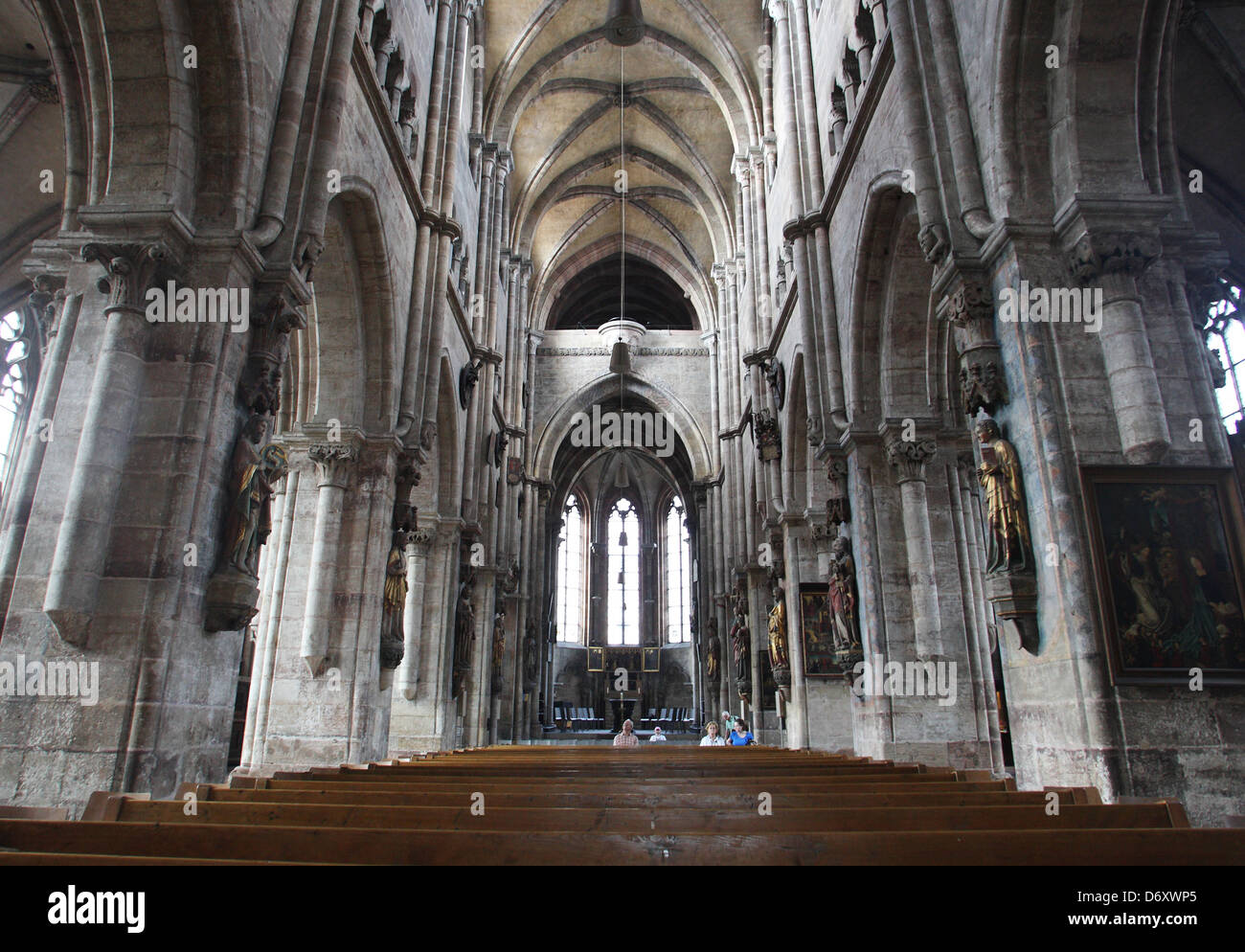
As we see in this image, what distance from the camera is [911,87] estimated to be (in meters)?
8.38

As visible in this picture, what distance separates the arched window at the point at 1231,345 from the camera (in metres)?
14.5

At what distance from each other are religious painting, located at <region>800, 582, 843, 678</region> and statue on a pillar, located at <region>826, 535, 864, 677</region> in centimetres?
206

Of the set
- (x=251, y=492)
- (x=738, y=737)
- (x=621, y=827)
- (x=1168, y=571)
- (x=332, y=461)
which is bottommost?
(x=621, y=827)

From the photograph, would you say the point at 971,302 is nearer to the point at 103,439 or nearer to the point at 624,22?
the point at 103,439

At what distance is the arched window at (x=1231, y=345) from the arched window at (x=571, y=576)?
2957 centimetres

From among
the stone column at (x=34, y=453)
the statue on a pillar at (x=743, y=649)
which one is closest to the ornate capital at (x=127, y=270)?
the stone column at (x=34, y=453)

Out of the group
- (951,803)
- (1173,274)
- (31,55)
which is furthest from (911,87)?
(31,55)

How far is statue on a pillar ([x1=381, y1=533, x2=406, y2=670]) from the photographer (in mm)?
10789

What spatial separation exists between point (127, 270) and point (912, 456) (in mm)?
9208

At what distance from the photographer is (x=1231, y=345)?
48.6ft

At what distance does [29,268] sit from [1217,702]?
10.7 m

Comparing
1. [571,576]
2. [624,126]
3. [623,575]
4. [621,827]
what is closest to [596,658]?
[571,576]

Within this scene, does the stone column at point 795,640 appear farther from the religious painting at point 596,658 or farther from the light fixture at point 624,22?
the religious painting at point 596,658
